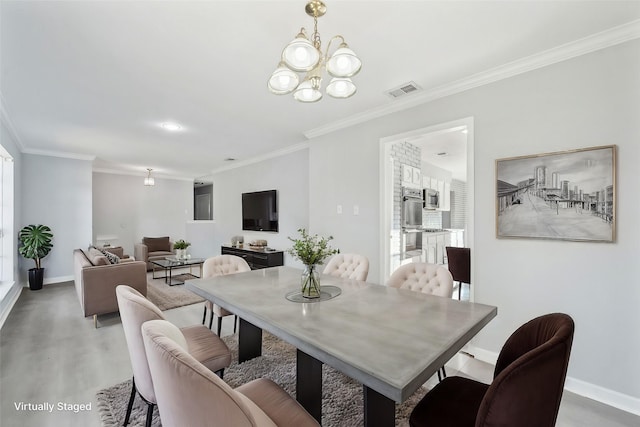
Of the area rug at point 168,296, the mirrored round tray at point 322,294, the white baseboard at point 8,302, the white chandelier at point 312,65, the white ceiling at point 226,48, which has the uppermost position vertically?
the white ceiling at point 226,48

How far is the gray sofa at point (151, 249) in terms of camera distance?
6354 millimetres

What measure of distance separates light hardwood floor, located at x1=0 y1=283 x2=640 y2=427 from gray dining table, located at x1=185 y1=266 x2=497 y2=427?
1034mm

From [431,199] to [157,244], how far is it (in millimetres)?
6524

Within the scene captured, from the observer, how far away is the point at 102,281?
331 centimetres

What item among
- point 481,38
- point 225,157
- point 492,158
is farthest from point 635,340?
point 225,157

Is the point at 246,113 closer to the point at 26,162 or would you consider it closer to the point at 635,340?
the point at 635,340

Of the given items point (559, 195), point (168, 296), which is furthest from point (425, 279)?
point (168, 296)

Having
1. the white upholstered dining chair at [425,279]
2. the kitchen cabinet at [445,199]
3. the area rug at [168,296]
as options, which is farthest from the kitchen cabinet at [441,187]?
the area rug at [168,296]

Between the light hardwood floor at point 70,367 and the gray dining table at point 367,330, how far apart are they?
103cm

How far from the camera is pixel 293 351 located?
101 inches

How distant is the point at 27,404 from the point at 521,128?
409cm

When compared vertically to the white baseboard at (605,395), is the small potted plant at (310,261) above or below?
above

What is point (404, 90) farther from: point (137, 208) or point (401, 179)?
point (137, 208)

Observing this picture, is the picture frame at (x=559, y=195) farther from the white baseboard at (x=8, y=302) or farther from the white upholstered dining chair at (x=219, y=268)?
the white baseboard at (x=8, y=302)
